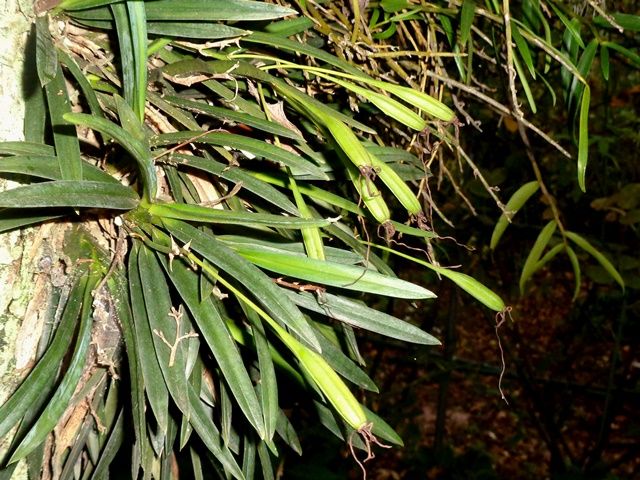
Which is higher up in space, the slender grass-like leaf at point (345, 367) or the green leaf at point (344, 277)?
the green leaf at point (344, 277)

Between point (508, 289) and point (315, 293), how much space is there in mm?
1507

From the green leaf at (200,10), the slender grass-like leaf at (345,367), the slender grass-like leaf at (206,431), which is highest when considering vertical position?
the green leaf at (200,10)

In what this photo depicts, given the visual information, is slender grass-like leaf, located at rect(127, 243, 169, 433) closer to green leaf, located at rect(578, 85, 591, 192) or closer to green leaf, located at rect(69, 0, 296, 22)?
green leaf, located at rect(69, 0, 296, 22)

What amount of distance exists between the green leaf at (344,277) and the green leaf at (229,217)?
1.3 inches

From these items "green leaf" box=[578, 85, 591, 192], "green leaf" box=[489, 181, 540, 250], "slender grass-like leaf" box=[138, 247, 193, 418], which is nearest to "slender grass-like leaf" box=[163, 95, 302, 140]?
"slender grass-like leaf" box=[138, 247, 193, 418]

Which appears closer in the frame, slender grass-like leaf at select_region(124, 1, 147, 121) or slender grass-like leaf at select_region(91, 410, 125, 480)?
slender grass-like leaf at select_region(124, 1, 147, 121)

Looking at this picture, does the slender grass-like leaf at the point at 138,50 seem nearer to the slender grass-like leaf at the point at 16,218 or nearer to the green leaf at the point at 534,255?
the slender grass-like leaf at the point at 16,218

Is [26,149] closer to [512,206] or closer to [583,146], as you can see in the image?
[583,146]

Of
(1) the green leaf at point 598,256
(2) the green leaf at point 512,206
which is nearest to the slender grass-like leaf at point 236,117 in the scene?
(2) the green leaf at point 512,206

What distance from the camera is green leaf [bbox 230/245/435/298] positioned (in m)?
0.42

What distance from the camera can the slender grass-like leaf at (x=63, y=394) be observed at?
0.41m

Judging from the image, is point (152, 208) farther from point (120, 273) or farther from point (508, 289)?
point (508, 289)

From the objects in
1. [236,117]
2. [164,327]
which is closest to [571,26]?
[236,117]

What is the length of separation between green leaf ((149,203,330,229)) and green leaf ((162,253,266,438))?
43 mm
